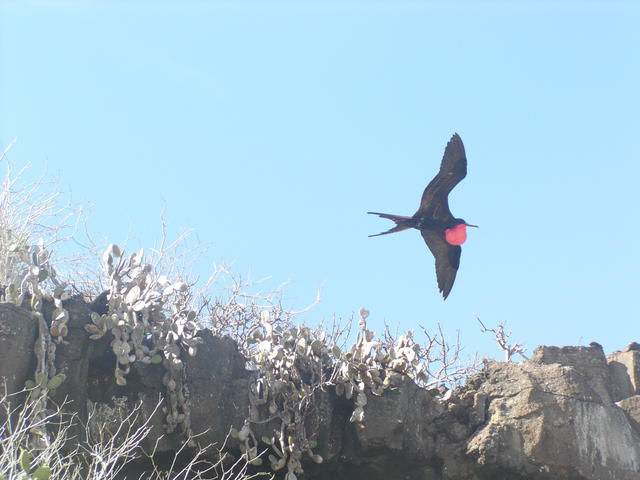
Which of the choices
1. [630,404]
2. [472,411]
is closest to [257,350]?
[472,411]

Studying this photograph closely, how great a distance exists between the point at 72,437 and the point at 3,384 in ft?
1.45

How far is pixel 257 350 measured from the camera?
214 inches

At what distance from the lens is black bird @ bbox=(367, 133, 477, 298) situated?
715 cm

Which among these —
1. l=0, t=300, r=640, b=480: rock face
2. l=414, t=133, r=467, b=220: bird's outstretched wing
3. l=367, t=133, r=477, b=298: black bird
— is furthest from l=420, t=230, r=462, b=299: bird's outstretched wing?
l=0, t=300, r=640, b=480: rock face

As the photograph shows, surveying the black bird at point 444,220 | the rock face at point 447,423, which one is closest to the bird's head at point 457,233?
the black bird at point 444,220

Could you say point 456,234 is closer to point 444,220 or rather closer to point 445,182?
point 444,220

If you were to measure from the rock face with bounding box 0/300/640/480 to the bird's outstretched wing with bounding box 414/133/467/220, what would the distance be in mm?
2190

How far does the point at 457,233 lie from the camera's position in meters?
7.58

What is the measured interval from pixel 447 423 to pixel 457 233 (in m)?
2.60

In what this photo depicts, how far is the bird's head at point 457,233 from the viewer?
7.56m

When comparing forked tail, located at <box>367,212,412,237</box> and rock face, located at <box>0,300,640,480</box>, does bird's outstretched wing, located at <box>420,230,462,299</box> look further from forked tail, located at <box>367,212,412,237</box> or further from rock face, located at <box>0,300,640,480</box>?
rock face, located at <box>0,300,640,480</box>

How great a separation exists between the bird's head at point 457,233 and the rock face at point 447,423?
7.47 feet

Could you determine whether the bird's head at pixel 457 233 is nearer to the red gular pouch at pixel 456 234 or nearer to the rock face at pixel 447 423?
the red gular pouch at pixel 456 234

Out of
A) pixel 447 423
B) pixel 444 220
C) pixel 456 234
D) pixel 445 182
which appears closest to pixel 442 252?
pixel 456 234
